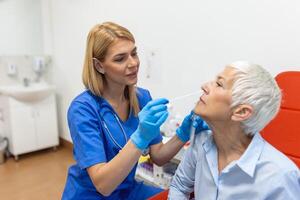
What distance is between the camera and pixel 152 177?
81.4 inches

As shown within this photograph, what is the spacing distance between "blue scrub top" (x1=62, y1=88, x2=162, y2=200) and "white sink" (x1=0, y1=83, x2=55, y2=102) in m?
1.94

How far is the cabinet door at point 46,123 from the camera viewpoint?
11.0 ft

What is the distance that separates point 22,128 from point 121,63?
2.25 m

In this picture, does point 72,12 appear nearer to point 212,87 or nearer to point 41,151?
point 41,151

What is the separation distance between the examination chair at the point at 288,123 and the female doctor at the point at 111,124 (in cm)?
34

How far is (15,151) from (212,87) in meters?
2.70

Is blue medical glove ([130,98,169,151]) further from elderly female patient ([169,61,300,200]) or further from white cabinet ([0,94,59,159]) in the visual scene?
white cabinet ([0,94,59,159])

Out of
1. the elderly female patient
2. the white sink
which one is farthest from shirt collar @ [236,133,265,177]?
the white sink

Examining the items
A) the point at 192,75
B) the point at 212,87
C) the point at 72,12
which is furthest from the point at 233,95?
the point at 72,12

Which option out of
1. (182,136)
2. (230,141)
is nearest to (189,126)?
(182,136)

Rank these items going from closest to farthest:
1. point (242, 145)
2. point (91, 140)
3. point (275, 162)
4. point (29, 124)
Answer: point (275, 162), point (242, 145), point (91, 140), point (29, 124)

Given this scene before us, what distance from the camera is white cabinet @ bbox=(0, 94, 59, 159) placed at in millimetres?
3201

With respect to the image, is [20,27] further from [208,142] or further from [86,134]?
[208,142]

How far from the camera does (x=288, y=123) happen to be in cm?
132
